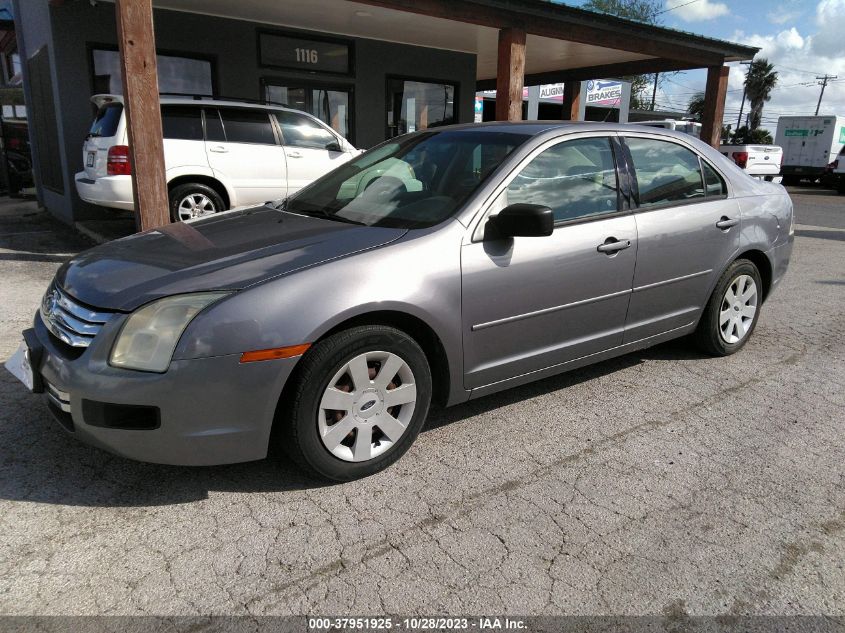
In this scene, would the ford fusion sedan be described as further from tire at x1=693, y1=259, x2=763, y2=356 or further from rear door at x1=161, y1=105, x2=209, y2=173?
rear door at x1=161, y1=105, x2=209, y2=173

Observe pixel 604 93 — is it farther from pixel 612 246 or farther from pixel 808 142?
pixel 612 246

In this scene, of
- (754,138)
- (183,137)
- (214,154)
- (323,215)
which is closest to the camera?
(323,215)

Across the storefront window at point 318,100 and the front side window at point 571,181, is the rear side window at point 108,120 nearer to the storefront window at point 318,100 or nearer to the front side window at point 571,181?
the storefront window at point 318,100

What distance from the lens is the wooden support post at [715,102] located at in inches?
474

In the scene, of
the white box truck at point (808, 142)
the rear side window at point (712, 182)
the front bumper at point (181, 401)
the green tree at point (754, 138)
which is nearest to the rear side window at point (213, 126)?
the rear side window at point (712, 182)

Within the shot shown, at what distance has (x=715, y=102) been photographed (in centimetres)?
1207

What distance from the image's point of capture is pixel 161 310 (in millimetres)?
2541

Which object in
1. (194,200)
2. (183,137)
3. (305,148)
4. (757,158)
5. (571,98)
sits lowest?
(194,200)

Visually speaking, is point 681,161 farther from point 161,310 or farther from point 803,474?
point 161,310

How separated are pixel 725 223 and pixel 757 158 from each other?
19166mm

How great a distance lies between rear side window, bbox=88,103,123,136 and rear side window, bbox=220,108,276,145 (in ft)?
3.96

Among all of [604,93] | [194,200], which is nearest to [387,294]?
[194,200]

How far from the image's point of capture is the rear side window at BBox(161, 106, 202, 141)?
788 cm

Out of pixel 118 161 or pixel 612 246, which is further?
pixel 118 161
